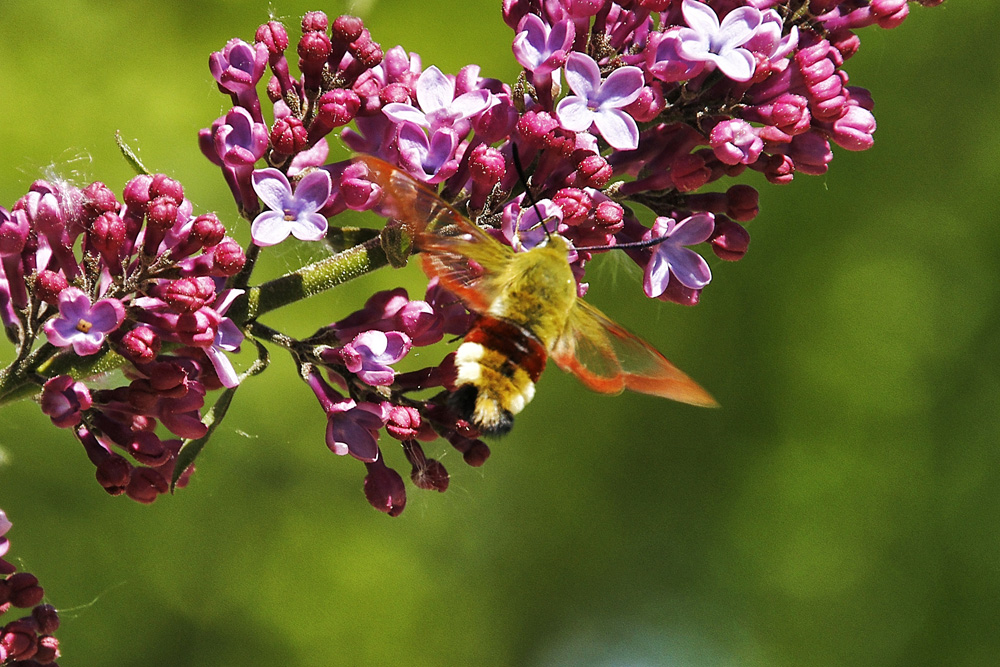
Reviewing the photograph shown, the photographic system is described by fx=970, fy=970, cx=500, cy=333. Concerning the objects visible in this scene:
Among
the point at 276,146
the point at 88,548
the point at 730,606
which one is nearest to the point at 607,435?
the point at 730,606

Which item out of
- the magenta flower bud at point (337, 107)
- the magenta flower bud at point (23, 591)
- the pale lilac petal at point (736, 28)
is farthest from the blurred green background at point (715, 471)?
the pale lilac petal at point (736, 28)

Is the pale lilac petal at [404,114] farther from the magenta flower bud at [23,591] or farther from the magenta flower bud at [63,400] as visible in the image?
the magenta flower bud at [23,591]

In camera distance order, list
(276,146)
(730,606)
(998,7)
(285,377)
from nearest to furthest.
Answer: (276,146) < (285,377) < (730,606) < (998,7)

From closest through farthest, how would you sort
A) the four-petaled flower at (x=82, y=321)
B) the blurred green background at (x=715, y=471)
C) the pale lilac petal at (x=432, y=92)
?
the four-petaled flower at (x=82, y=321) < the pale lilac petal at (x=432, y=92) < the blurred green background at (x=715, y=471)

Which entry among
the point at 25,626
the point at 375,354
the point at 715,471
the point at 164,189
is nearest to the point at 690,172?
the point at 375,354

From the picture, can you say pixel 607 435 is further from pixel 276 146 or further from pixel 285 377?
pixel 276 146

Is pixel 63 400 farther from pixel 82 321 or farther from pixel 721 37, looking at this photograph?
pixel 721 37
